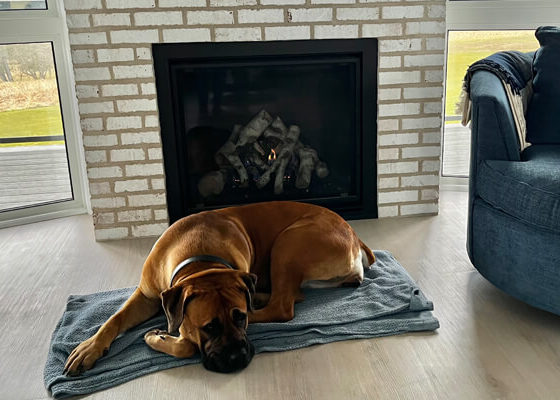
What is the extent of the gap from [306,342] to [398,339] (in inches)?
12.2

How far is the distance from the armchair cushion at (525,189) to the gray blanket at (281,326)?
453 mm

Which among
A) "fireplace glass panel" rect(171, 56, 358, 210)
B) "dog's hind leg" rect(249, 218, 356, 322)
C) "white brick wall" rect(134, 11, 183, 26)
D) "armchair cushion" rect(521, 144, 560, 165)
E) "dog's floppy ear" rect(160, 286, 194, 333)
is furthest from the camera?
"fireplace glass panel" rect(171, 56, 358, 210)

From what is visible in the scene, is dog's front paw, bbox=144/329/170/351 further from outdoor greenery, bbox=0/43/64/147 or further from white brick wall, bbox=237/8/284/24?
outdoor greenery, bbox=0/43/64/147

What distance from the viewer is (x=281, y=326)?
204cm

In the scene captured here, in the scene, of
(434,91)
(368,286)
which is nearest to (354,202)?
(434,91)

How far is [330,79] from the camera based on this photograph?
10.3 ft

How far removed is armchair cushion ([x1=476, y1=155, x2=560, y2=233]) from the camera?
196 cm

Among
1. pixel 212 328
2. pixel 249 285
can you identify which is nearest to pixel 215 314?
pixel 212 328

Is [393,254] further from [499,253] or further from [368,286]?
[499,253]

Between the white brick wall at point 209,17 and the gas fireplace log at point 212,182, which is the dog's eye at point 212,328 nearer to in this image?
the gas fireplace log at point 212,182

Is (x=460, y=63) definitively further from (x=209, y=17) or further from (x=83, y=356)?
(x=83, y=356)

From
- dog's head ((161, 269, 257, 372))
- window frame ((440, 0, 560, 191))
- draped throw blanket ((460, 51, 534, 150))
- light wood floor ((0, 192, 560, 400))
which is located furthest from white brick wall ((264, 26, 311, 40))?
dog's head ((161, 269, 257, 372))

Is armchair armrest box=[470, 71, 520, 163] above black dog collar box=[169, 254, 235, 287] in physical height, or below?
above

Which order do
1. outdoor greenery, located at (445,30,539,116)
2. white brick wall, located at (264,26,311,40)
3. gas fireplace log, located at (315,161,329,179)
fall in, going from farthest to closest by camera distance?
outdoor greenery, located at (445,30,539,116)
gas fireplace log, located at (315,161,329,179)
white brick wall, located at (264,26,311,40)
